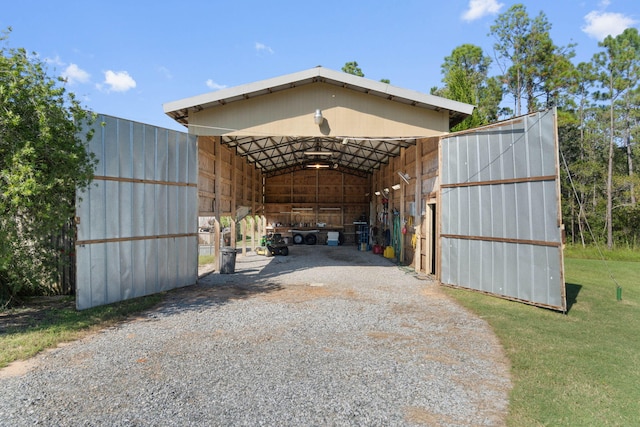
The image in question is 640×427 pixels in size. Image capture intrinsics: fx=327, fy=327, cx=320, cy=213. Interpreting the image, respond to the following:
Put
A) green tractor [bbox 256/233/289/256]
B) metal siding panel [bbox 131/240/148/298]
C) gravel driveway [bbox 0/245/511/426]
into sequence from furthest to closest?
green tractor [bbox 256/233/289/256] → metal siding panel [bbox 131/240/148/298] → gravel driveway [bbox 0/245/511/426]

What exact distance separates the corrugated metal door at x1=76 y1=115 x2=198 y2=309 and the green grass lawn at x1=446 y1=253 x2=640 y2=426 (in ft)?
23.0

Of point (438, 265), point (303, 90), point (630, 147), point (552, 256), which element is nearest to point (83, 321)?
point (303, 90)

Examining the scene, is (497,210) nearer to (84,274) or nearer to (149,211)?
(149,211)

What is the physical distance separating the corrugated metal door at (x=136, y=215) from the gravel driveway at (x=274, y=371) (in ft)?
4.01

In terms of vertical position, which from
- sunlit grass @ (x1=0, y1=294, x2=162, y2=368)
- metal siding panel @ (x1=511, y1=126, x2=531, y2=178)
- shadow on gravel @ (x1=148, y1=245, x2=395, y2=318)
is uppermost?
metal siding panel @ (x1=511, y1=126, x2=531, y2=178)

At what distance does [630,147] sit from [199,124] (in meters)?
24.8

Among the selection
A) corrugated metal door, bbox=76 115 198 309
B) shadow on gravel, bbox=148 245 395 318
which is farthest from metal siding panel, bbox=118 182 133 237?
shadow on gravel, bbox=148 245 395 318

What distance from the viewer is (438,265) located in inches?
354

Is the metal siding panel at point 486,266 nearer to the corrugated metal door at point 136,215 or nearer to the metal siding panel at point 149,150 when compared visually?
the corrugated metal door at point 136,215

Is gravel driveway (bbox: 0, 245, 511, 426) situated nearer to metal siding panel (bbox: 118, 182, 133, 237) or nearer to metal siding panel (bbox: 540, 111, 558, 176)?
metal siding panel (bbox: 118, 182, 133, 237)

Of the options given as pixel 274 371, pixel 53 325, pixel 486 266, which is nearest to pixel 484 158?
pixel 486 266

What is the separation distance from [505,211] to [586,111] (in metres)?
20.2

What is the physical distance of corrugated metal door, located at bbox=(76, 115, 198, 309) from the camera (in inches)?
257

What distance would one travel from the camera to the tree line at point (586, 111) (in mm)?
18125
